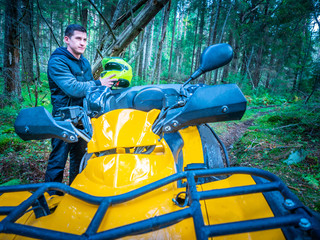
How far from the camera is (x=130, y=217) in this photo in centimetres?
99

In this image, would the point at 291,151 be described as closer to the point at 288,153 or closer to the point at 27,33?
the point at 288,153

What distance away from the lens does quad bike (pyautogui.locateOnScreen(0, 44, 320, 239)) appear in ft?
2.49

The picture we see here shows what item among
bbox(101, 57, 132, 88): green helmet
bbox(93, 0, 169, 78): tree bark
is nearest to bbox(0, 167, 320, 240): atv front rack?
bbox(101, 57, 132, 88): green helmet

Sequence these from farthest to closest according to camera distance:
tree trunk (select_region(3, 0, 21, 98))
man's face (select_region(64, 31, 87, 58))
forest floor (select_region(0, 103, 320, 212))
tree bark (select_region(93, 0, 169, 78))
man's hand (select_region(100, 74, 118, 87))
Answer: tree trunk (select_region(3, 0, 21, 98)), tree bark (select_region(93, 0, 169, 78)), forest floor (select_region(0, 103, 320, 212)), man's face (select_region(64, 31, 87, 58)), man's hand (select_region(100, 74, 118, 87))

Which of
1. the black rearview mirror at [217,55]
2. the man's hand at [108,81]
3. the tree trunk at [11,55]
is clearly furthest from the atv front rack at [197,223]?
the tree trunk at [11,55]

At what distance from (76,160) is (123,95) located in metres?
1.57

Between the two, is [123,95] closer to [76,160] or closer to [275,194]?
[76,160]

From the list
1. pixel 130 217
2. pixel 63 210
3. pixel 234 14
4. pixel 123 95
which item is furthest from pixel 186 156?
pixel 234 14

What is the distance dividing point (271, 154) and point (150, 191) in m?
3.70

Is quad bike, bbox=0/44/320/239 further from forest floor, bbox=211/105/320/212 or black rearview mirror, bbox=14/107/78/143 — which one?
forest floor, bbox=211/105/320/212

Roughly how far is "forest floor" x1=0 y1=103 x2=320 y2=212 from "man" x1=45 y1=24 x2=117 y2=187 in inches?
36.2

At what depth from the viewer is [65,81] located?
8.00 feet

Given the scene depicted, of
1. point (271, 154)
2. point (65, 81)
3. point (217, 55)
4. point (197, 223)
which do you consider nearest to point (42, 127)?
point (65, 81)

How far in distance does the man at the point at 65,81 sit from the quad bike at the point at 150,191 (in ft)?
2.12
